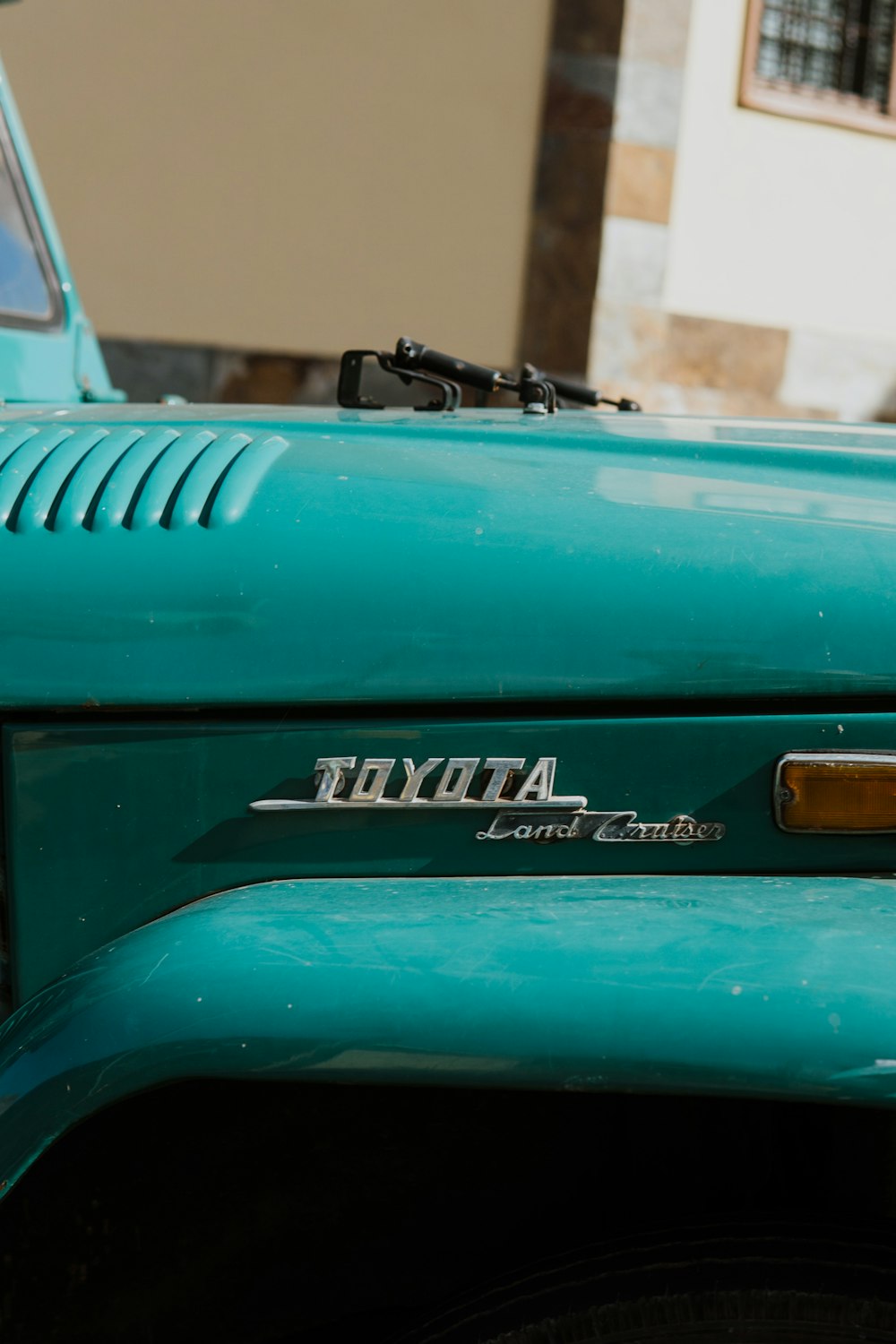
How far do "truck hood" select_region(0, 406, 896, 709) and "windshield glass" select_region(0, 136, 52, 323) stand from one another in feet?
3.33

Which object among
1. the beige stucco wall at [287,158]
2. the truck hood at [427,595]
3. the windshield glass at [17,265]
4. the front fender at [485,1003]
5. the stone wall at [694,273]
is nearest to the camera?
the front fender at [485,1003]

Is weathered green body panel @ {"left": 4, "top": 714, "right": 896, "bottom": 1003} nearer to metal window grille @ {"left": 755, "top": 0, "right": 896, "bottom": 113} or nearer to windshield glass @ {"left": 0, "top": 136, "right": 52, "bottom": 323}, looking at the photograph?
windshield glass @ {"left": 0, "top": 136, "right": 52, "bottom": 323}

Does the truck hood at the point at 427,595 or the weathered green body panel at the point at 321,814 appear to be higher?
the truck hood at the point at 427,595

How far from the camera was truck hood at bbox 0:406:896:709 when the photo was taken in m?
1.22

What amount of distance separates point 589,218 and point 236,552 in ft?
18.2

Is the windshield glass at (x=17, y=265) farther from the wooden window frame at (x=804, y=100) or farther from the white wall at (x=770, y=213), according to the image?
the wooden window frame at (x=804, y=100)

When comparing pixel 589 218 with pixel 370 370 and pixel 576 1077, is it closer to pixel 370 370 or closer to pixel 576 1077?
pixel 370 370

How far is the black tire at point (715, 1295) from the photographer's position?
1.11 metres

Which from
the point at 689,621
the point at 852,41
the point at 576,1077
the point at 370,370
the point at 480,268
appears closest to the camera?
the point at 576,1077

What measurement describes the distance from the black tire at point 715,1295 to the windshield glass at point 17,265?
5.51 feet

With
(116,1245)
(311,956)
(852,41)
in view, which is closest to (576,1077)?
(311,956)

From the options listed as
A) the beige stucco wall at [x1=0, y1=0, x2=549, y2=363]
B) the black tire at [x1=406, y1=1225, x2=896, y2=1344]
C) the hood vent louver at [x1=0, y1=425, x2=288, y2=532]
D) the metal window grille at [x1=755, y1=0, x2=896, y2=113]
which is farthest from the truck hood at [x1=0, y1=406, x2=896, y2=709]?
the metal window grille at [x1=755, y1=0, x2=896, y2=113]

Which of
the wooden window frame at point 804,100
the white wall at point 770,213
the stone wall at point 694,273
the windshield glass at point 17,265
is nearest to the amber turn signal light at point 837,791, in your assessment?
the windshield glass at point 17,265

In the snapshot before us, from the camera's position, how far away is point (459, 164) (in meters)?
6.36
